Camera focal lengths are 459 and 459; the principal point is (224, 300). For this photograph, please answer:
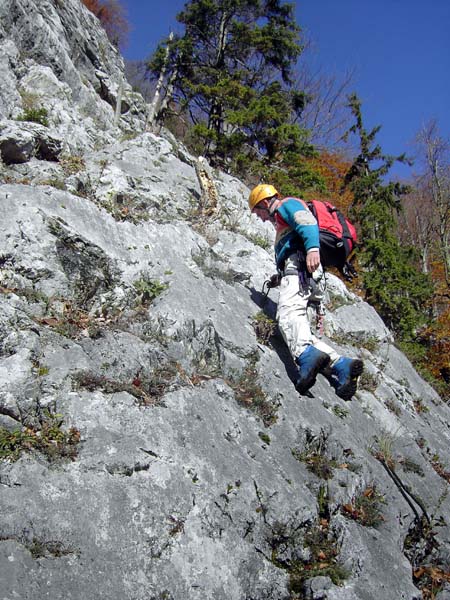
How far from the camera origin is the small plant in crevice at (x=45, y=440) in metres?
3.14

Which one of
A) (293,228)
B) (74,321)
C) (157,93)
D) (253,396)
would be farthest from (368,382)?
(157,93)

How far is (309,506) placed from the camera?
3.74m

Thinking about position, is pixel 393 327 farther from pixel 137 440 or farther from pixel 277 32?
pixel 277 32

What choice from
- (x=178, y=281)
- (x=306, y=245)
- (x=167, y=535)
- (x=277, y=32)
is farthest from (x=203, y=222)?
(x=277, y=32)

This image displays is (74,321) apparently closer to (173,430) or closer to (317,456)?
(173,430)

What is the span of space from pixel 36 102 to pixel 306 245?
7332 millimetres

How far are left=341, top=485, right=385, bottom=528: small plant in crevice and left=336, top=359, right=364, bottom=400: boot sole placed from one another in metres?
1.11

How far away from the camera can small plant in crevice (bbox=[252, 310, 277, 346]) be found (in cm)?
559

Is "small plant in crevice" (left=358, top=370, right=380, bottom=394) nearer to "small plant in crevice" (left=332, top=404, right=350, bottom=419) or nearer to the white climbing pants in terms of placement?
"small plant in crevice" (left=332, top=404, right=350, bottom=419)

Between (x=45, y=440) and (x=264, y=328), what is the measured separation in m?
3.07

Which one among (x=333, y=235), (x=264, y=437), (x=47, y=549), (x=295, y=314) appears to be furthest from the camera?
(x=333, y=235)

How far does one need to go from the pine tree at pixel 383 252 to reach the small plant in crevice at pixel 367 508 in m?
8.59

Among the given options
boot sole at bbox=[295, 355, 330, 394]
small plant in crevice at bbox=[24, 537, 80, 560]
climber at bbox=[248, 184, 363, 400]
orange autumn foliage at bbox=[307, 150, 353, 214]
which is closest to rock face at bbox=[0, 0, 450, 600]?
small plant in crevice at bbox=[24, 537, 80, 560]

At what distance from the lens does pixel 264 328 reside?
224 inches
